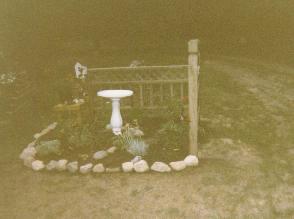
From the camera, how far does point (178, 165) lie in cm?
658

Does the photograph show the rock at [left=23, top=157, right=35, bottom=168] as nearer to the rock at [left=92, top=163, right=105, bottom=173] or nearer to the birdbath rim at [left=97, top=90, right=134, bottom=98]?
the rock at [left=92, top=163, right=105, bottom=173]

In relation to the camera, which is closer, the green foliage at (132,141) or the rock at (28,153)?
the green foliage at (132,141)

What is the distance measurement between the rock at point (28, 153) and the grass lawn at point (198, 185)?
0.14 meters

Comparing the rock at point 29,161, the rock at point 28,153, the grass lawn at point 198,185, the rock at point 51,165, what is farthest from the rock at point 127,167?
the rock at point 28,153

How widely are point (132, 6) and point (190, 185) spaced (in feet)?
38.0

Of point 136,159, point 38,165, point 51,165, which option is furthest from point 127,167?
point 38,165

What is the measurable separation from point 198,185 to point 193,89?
5.36 feet

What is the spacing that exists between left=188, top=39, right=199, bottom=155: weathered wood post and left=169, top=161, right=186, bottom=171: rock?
365mm

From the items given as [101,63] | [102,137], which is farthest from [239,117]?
[101,63]

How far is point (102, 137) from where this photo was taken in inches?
303

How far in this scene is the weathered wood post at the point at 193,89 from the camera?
6.55m

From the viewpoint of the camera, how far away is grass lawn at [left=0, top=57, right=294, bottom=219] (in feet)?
18.2

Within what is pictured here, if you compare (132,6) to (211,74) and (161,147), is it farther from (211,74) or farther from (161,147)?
(161,147)

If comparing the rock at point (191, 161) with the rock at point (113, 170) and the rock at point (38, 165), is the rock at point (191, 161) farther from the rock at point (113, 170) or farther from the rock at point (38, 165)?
the rock at point (38, 165)
